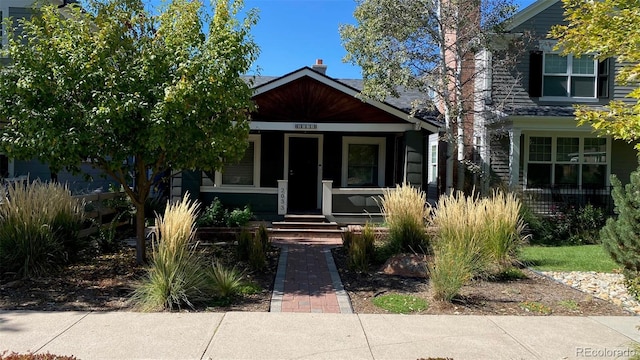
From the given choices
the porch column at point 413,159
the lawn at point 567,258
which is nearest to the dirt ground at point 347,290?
the lawn at point 567,258

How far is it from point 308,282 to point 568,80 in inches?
477

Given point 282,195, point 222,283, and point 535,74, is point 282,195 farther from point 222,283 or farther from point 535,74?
point 535,74

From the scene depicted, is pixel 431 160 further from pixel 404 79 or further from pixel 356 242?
pixel 356 242

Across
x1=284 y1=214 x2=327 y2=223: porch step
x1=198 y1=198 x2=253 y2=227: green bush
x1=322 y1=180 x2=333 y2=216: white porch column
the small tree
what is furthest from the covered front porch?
the small tree

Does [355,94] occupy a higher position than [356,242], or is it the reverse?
[355,94]

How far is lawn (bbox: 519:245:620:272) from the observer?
353 inches

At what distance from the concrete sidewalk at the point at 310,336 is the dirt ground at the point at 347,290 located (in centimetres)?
32

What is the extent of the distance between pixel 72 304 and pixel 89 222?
473cm

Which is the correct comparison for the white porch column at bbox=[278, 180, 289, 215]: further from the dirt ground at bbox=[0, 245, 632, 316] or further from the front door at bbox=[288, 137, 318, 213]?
the dirt ground at bbox=[0, 245, 632, 316]

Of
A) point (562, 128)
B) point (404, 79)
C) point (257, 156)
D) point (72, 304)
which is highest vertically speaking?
point (404, 79)

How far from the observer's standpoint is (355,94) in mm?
12812

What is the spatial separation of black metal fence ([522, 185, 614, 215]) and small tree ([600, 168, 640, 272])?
16.9 ft

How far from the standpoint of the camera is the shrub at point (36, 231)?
7168 millimetres

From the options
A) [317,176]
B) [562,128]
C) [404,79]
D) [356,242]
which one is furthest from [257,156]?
[562,128]
